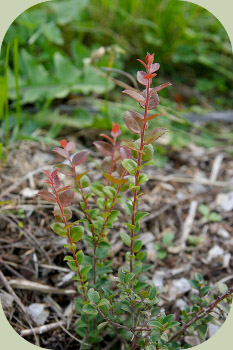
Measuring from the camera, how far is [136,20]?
279 cm

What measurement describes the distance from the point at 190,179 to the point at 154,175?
0.73 feet

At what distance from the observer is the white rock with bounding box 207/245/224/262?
6.18ft

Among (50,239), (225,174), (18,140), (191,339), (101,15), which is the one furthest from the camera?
(101,15)

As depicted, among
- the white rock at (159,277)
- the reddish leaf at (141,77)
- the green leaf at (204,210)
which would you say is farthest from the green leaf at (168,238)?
the reddish leaf at (141,77)

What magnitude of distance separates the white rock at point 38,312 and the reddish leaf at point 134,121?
0.88 metres

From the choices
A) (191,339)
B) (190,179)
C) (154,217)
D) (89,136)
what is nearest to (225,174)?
(190,179)

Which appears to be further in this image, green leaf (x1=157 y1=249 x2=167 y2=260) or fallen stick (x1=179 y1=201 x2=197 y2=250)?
fallen stick (x1=179 y1=201 x2=197 y2=250)

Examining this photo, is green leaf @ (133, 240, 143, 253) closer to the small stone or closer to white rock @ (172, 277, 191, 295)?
white rock @ (172, 277, 191, 295)

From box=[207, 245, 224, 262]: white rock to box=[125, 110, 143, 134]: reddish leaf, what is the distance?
3.34 ft

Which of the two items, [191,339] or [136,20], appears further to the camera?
[136,20]

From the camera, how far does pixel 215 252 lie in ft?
6.26

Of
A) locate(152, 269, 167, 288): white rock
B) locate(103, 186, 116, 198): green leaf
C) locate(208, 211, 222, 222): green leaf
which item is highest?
locate(103, 186, 116, 198): green leaf

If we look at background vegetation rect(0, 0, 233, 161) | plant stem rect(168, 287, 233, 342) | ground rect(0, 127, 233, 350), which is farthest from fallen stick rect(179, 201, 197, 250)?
plant stem rect(168, 287, 233, 342)

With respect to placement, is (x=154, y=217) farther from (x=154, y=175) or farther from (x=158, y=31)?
(x=158, y=31)
